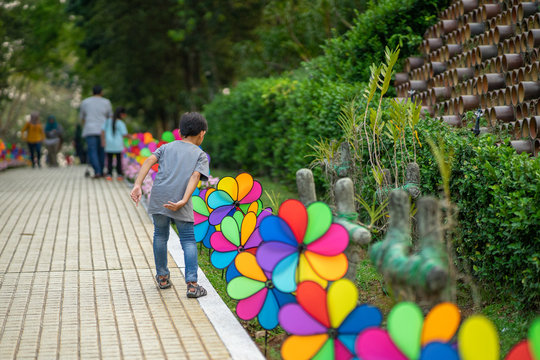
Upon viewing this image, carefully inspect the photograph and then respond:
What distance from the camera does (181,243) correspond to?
5.25 meters

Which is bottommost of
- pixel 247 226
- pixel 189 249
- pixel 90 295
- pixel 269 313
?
pixel 90 295

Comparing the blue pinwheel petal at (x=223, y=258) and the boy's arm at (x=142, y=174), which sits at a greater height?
the boy's arm at (x=142, y=174)

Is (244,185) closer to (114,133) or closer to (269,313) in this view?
(269,313)

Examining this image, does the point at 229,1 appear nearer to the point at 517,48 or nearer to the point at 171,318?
the point at 517,48

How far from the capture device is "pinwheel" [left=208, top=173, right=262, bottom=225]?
5.60 metres

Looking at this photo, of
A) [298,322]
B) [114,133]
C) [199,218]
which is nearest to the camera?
[298,322]

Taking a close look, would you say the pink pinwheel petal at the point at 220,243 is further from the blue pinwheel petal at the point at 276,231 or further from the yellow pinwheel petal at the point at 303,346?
the yellow pinwheel petal at the point at 303,346

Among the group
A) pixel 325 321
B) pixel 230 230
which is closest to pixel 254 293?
pixel 230 230

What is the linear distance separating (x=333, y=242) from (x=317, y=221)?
156 millimetres

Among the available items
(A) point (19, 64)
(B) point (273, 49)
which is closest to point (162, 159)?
(B) point (273, 49)

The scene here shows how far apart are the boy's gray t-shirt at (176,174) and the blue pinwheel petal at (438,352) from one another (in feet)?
9.52

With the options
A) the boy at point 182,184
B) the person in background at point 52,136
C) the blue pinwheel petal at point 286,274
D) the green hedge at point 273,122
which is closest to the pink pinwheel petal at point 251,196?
the boy at point 182,184

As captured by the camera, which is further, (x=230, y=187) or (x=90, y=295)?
(x=230, y=187)

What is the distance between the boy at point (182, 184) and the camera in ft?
16.9
